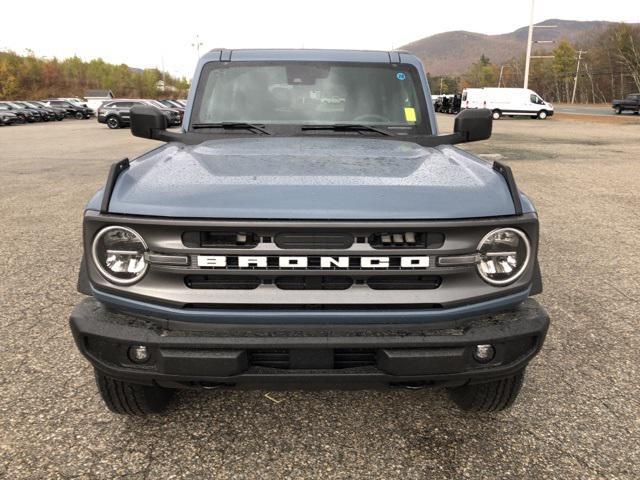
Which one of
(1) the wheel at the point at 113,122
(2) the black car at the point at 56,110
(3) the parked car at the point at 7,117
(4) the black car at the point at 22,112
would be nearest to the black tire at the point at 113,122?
(1) the wheel at the point at 113,122

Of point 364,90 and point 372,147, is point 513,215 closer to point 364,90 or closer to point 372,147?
point 372,147

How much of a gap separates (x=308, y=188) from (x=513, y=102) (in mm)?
43221

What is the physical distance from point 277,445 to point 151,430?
2.13ft

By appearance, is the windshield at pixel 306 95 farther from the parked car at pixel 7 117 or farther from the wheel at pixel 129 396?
the parked car at pixel 7 117

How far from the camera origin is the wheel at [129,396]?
258 centimetres

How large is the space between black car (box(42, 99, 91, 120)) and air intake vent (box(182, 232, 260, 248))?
5117cm

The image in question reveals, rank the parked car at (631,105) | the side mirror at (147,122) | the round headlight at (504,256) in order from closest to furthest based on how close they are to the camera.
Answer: the round headlight at (504,256) < the side mirror at (147,122) < the parked car at (631,105)

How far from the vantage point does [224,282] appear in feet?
7.16

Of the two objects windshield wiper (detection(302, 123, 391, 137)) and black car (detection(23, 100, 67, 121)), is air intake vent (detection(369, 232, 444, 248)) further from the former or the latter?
black car (detection(23, 100, 67, 121))

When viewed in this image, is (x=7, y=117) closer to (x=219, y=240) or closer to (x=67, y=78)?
(x=219, y=240)

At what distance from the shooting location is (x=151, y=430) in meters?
2.75

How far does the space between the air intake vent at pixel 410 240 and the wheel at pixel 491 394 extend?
2.81ft

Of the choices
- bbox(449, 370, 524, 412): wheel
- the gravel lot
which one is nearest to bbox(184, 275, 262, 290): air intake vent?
the gravel lot

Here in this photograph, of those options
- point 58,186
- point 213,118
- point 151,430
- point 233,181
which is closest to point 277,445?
point 151,430
